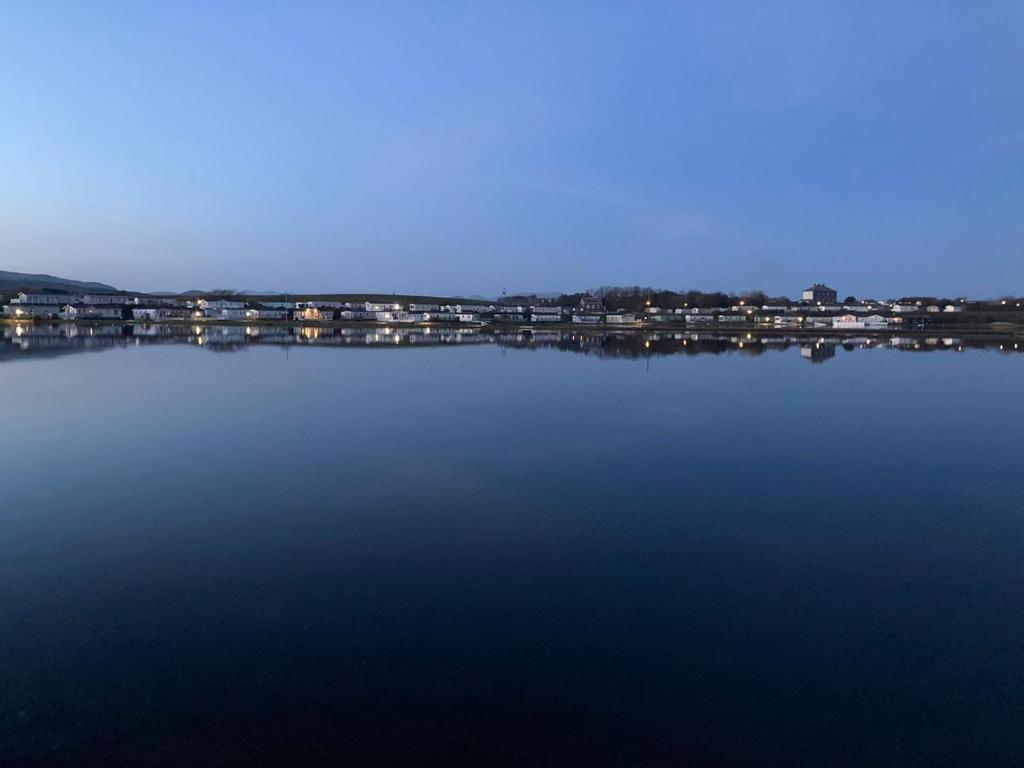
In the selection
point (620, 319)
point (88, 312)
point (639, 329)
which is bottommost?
point (639, 329)

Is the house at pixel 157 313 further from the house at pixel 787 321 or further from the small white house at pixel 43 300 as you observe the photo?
the house at pixel 787 321

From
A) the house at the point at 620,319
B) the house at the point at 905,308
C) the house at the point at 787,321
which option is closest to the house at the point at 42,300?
the house at the point at 620,319

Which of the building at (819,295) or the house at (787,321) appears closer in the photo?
the house at (787,321)

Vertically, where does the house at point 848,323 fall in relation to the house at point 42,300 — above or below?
below

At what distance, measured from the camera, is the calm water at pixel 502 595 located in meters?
3.38

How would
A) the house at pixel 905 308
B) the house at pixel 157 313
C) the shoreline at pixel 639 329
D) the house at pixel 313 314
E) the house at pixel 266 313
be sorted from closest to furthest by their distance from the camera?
the shoreline at pixel 639 329 → the house at pixel 157 313 → the house at pixel 313 314 → the house at pixel 266 313 → the house at pixel 905 308

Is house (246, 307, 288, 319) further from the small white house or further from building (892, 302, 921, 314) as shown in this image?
building (892, 302, 921, 314)

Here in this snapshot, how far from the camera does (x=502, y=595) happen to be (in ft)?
15.8

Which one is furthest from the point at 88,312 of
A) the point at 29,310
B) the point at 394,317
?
the point at 394,317

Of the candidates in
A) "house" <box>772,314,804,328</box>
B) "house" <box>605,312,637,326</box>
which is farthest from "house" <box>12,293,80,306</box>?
"house" <box>772,314,804,328</box>

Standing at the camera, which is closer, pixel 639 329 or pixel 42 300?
pixel 639 329

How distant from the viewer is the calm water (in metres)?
3.38

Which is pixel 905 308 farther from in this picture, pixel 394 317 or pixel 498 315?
pixel 394 317

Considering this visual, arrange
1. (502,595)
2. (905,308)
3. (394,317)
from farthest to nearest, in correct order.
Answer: (905,308) < (394,317) < (502,595)
